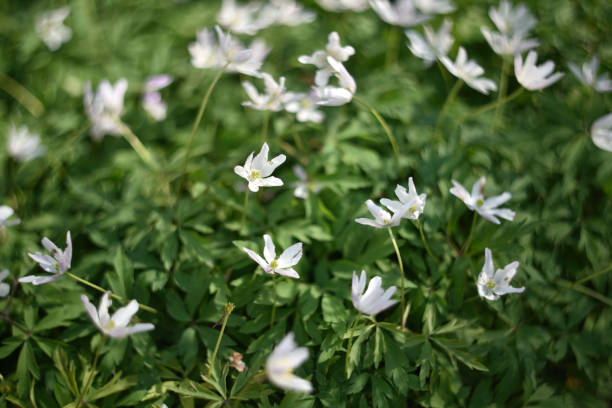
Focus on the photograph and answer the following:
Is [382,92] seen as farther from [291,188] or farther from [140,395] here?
[140,395]

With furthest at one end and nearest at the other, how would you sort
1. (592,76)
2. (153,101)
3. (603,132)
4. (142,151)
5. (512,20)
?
(153,101)
(142,151)
(512,20)
(592,76)
(603,132)

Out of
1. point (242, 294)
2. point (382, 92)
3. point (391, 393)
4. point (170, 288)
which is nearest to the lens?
point (391, 393)

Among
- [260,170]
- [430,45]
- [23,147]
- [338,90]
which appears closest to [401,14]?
[430,45]

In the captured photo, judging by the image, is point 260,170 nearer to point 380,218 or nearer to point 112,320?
point 380,218

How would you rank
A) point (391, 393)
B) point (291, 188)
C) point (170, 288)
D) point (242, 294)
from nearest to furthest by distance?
point (391, 393), point (242, 294), point (170, 288), point (291, 188)

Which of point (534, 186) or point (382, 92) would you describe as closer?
point (534, 186)

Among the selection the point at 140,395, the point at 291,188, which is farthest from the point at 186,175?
the point at 140,395
